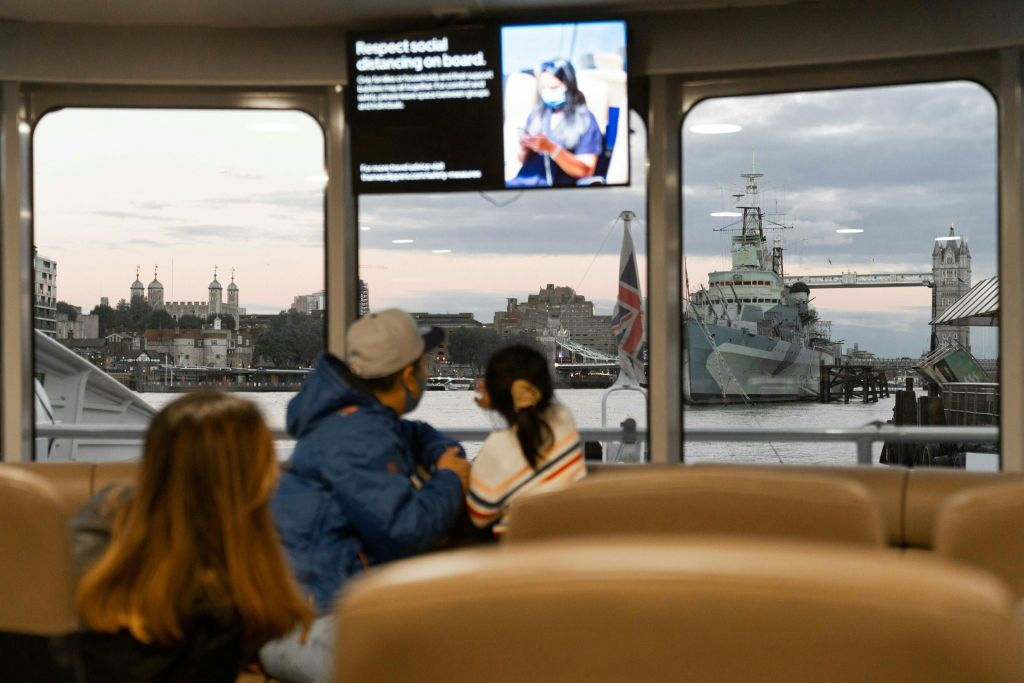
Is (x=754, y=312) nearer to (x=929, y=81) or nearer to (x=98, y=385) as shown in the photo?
(x=929, y=81)

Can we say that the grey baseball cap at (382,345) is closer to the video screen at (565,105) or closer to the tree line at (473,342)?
the video screen at (565,105)

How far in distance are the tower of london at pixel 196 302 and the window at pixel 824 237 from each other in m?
2.20

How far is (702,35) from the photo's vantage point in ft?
14.7

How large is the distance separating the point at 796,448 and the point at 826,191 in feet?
3.81

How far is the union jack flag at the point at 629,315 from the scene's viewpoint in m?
4.81

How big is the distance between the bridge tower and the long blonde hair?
3789 millimetres

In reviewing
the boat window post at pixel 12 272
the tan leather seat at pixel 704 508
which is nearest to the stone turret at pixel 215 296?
the boat window post at pixel 12 272

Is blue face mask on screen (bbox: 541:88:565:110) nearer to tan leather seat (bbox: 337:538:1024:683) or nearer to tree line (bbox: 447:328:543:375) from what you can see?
tree line (bbox: 447:328:543:375)

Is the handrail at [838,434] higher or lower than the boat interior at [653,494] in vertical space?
lower

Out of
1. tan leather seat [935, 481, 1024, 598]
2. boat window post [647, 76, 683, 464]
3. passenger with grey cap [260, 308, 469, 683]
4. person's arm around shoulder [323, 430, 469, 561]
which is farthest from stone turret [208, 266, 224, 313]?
tan leather seat [935, 481, 1024, 598]

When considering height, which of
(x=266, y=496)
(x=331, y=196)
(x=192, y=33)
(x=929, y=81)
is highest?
(x=192, y=33)

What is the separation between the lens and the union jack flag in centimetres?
481

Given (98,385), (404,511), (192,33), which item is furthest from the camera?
(98,385)

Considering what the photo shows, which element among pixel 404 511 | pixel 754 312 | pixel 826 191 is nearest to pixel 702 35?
pixel 826 191
